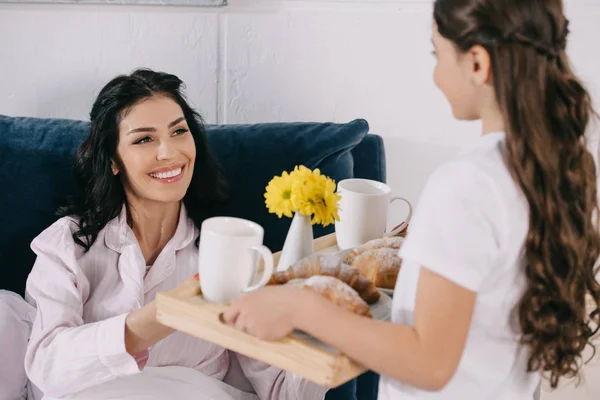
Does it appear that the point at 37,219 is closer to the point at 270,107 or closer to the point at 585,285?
the point at 270,107

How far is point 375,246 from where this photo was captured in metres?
1.29

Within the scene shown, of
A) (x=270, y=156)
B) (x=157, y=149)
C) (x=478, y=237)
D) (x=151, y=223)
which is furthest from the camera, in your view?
(x=270, y=156)

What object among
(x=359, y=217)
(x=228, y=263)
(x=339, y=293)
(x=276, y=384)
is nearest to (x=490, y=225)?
(x=339, y=293)

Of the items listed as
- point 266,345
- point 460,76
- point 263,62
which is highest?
point 460,76

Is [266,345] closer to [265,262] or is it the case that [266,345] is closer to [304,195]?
[265,262]

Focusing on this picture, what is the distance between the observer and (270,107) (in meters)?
2.16

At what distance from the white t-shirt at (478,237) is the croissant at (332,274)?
5.3 inches

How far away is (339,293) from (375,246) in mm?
280

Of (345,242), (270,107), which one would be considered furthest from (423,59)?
(345,242)

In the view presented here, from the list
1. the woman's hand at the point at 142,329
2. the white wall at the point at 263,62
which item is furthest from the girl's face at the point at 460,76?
the white wall at the point at 263,62

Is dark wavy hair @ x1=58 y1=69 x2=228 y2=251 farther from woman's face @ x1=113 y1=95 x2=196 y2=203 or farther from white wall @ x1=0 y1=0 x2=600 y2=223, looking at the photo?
white wall @ x1=0 y1=0 x2=600 y2=223

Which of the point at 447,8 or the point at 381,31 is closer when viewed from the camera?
the point at 447,8

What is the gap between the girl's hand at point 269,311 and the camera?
0.95 m

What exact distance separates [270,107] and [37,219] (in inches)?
29.4
